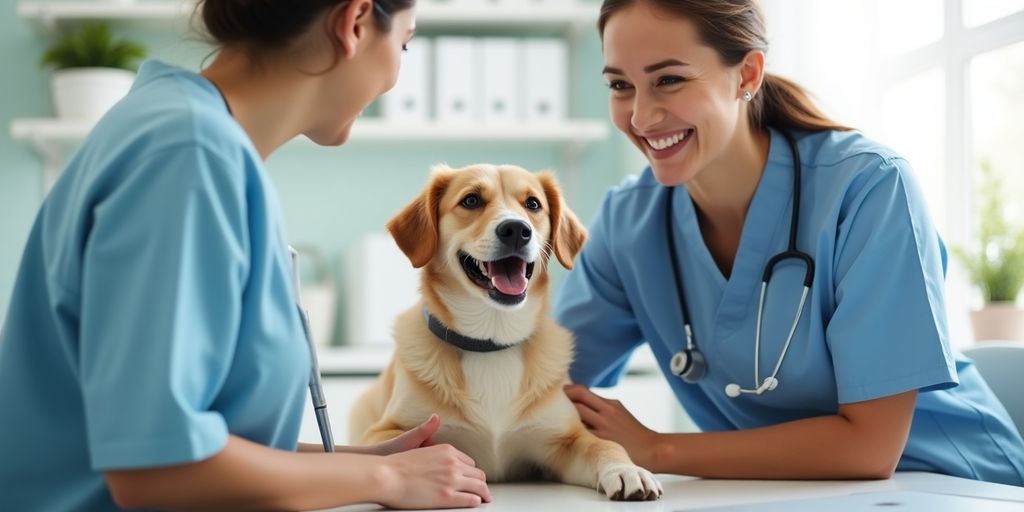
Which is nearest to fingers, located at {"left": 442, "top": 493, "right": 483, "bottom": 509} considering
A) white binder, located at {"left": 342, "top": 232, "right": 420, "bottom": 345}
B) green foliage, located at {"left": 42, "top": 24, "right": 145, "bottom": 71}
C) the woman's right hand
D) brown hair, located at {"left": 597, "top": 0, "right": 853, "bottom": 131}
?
the woman's right hand

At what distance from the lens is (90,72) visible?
3.17 metres

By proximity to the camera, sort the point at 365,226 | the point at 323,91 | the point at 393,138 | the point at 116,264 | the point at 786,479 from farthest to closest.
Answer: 1. the point at 365,226
2. the point at 393,138
3. the point at 786,479
4. the point at 323,91
5. the point at 116,264

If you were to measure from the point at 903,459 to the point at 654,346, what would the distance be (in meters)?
0.47

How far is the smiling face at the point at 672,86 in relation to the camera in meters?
1.47

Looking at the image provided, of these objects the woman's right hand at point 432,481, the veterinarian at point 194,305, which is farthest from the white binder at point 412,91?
the woman's right hand at point 432,481

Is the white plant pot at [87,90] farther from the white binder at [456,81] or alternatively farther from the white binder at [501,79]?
the white binder at [501,79]

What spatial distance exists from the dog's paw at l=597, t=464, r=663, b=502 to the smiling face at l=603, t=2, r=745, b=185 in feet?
1.83

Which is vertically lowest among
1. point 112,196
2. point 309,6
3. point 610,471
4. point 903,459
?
point 903,459

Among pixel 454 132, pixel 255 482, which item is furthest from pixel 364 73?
pixel 454 132

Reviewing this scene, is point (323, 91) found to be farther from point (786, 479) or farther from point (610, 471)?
point (786, 479)

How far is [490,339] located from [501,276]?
11 centimetres

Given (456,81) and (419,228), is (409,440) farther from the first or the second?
(456,81)

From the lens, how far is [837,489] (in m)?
1.23

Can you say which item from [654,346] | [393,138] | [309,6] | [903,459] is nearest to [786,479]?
[903,459]
